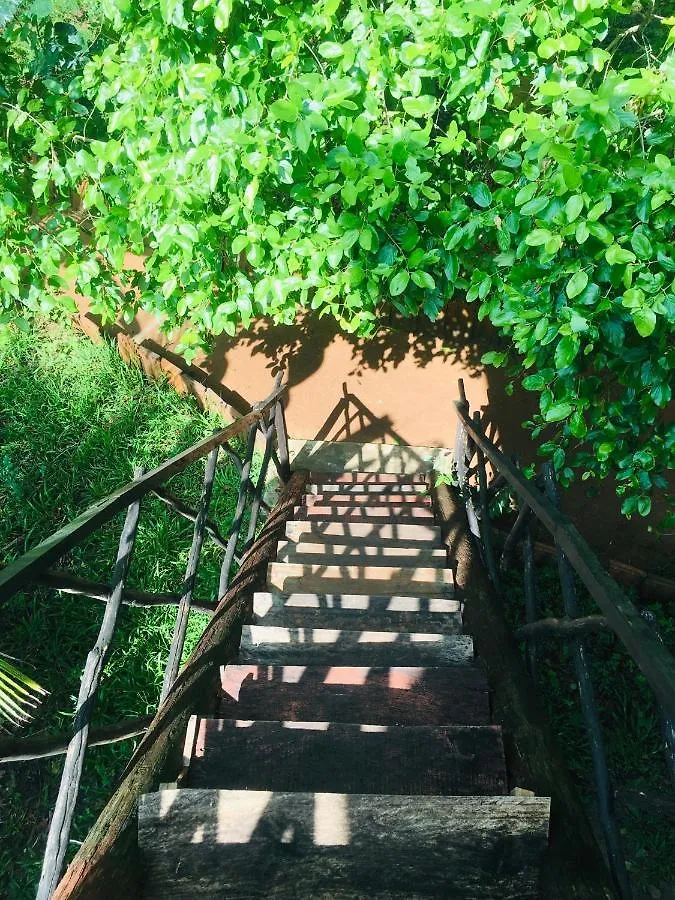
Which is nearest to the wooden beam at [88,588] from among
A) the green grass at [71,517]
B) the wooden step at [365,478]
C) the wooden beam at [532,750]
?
the wooden beam at [532,750]

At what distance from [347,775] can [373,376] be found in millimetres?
4913

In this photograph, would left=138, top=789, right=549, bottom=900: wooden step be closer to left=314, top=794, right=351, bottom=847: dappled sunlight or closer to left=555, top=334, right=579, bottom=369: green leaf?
left=314, top=794, right=351, bottom=847: dappled sunlight

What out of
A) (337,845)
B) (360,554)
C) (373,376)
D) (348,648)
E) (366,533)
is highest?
(373,376)

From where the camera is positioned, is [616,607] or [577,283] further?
[577,283]

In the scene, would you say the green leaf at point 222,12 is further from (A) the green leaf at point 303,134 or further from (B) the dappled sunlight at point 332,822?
(B) the dappled sunlight at point 332,822

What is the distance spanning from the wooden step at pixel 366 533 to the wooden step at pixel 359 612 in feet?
3.29

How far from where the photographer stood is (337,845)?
1464 mm

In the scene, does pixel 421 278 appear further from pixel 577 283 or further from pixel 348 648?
pixel 348 648

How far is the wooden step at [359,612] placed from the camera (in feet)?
9.25

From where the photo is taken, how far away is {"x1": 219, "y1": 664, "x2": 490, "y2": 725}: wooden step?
2217 millimetres

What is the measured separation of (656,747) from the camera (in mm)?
4512

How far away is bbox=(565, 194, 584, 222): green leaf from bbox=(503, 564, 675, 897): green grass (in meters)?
2.90

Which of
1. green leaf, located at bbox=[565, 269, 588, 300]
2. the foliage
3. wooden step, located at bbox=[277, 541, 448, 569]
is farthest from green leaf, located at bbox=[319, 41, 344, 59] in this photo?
wooden step, located at bbox=[277, 541, 448, 569]

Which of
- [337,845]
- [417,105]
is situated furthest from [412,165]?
[337,845]
